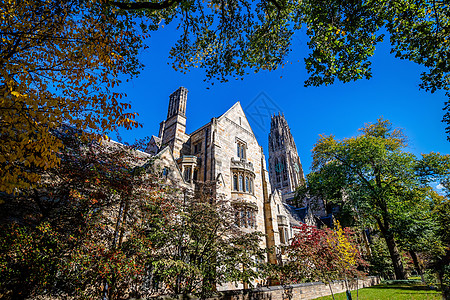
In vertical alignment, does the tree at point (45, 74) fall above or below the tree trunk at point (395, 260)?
above

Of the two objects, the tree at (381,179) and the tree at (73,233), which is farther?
the tree at (381,179)

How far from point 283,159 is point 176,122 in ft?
186

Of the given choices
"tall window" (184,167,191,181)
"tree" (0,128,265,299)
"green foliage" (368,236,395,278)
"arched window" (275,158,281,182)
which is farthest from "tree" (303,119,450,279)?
"arched window" (275,158,281,182)

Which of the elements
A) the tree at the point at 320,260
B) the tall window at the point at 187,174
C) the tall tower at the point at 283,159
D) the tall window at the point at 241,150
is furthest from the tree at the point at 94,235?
the tall tower at the point at 283,159

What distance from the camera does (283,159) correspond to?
72.6 metres

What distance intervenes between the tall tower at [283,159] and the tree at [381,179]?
126 ft

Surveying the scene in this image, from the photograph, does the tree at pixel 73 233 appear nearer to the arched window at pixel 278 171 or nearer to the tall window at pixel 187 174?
the tall window at pixel 187 174

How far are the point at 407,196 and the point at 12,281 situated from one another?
109 ft

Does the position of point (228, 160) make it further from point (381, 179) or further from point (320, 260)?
point (381, 179)

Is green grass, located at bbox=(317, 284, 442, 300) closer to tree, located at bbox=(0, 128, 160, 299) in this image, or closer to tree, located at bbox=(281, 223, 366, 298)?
tree, located at bbox=(281, 223, 366, 298)

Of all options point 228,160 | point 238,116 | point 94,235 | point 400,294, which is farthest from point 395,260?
point 94,235

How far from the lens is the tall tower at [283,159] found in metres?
67.3

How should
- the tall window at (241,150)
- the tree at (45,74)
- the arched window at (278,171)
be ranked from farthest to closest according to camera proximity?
the arched window at (278,171) → the tall window at (241,150) → the tree at (45,74)

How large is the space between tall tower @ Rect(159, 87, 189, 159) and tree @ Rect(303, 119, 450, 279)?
744 inches
